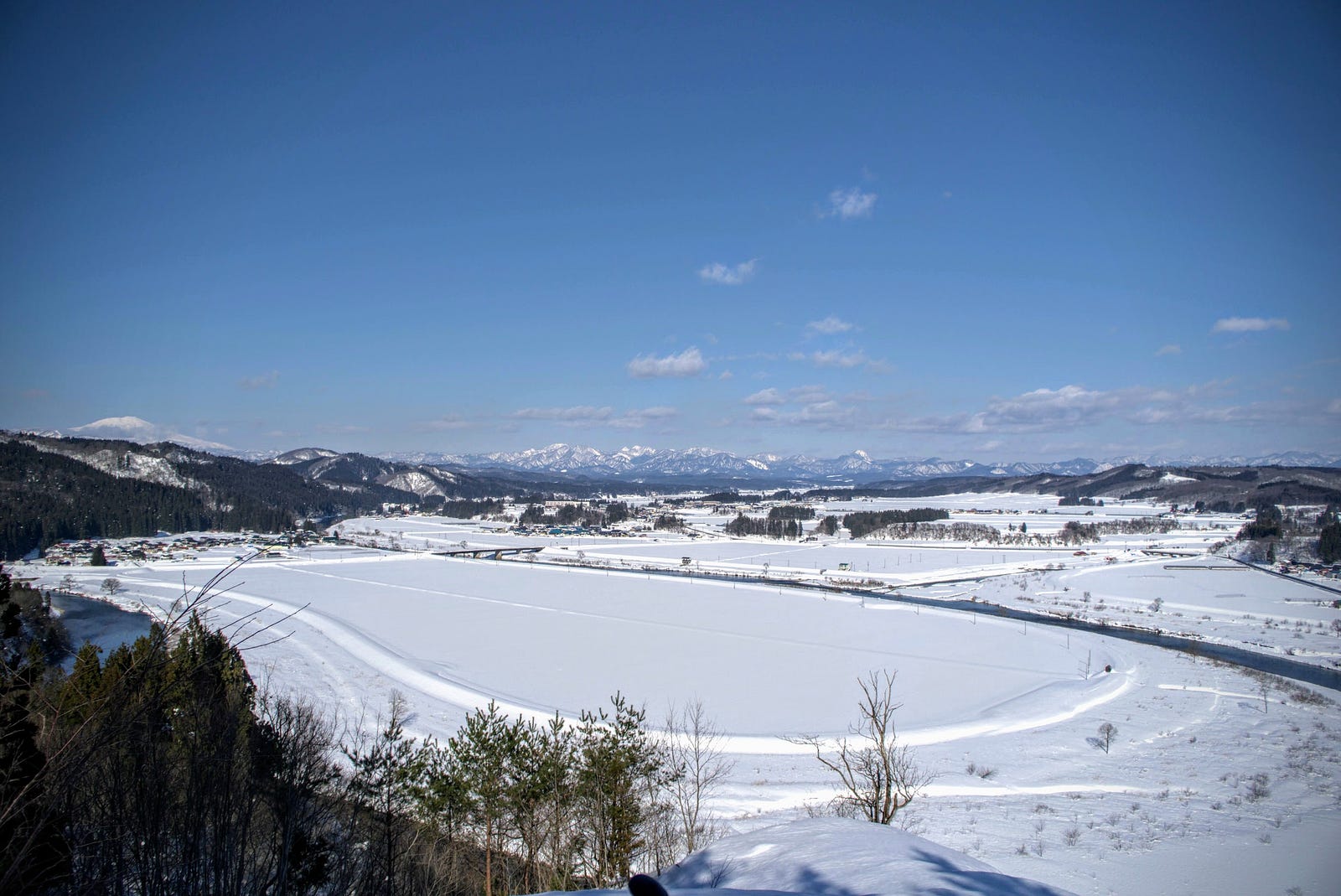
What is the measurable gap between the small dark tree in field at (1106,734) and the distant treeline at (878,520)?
232ft

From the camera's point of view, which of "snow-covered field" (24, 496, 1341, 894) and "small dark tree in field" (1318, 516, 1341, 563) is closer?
"snow-covered field" (24, 496, 1341, 894)

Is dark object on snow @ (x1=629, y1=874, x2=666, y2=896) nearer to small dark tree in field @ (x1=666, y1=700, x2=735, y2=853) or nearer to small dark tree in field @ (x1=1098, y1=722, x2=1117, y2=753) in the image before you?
small dark tree in field @ (x1=666, y1=700, x2=735, y2=853)

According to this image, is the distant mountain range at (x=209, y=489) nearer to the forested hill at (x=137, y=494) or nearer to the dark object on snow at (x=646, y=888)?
the forested hill at (x=137, y=494)

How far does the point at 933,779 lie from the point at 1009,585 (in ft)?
123

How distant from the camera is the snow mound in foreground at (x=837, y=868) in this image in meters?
3.61

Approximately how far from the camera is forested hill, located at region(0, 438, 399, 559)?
67688 millimetres

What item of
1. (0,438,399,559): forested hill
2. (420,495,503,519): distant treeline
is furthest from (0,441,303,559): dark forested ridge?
(420,495,503,519): distant treeline

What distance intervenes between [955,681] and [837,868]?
22.8m

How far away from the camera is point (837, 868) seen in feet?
13.2

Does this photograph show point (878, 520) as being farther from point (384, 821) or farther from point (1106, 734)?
point (384, 821)

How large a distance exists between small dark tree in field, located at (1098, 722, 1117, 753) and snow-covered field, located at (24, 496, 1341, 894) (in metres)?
0.31

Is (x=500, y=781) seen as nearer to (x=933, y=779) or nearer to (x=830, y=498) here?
(x=933, y=779)

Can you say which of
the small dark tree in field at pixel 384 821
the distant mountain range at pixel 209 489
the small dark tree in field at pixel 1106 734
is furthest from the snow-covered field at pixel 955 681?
the distant mountain range at pixel 209 489

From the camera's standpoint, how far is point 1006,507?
421 ft
